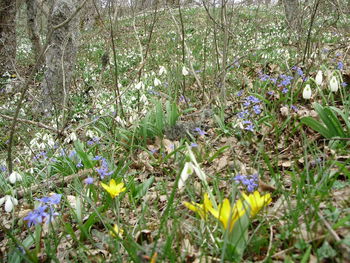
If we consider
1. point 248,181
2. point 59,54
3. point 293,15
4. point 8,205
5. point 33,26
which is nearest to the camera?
point 248,181

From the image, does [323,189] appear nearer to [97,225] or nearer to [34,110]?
[97,225]

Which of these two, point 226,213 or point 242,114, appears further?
point 242,114

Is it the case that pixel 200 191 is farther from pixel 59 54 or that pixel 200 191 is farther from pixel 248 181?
pixel 59 54

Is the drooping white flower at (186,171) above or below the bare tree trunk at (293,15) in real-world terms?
below

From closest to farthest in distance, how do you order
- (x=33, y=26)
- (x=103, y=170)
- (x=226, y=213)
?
(x=226, y=213) → (x=103, y=170) → (x=33, y=26)

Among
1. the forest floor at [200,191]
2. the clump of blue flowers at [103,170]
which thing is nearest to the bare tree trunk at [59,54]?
the forest floor at [200,191]

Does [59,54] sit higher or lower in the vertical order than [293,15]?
lower

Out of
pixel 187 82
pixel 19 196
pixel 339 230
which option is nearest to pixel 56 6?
pixel 187 82

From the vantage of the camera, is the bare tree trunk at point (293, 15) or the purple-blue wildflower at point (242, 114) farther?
the bare tree trunk at point (293, 15)

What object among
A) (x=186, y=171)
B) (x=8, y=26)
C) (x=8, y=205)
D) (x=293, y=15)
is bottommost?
(x=8, y=205)

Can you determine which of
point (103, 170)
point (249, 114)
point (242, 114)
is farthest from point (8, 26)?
point (103, 170)

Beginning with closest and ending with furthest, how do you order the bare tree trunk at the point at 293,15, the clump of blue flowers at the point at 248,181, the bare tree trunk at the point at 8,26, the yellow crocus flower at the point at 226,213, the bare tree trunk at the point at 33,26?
the yellow crocus flower at the point at 226,213 < the clump of blue flowers at the point at 248,181 < the bare tree trunk at the point at 293,15 < the bare tree trunk at the point at 8,26 < the bare tree trunk at the point at 33,26

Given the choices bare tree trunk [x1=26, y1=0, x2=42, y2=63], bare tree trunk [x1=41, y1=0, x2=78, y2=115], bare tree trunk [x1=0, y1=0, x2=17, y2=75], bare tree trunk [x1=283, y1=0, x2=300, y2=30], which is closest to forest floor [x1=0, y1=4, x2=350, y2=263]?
bare tree trunk [x1=283, y1=0, x2=300, y2=30]

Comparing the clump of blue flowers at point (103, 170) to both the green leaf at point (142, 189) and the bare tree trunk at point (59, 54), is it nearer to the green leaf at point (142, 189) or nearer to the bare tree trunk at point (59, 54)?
the green leaf at point (142, 189)
